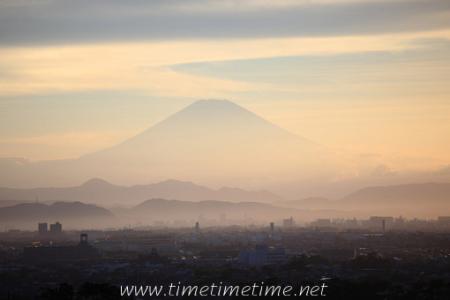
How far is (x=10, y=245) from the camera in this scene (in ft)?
392

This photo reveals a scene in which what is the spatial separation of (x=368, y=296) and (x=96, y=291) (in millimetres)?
12278

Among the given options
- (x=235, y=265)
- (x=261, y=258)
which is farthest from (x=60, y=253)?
(x=235, y=265)

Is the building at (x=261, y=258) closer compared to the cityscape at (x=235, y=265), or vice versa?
the cityscape at (x=235, y=265)

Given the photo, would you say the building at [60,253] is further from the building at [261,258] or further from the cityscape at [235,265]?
the building at [261,258]

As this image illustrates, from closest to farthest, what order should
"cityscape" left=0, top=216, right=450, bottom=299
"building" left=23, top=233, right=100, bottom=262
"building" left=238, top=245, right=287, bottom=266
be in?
"cityscape" left=0, top=216, right=450, bottom=299
"building" left=238, top=245, right=287, bottom=266
"building" left=23, top=233, right=100, bottom=262

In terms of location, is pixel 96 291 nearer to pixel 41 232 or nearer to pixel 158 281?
pixel 158 281

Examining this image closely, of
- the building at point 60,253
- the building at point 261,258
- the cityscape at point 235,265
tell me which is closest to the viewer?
the cityscape at point 235,265

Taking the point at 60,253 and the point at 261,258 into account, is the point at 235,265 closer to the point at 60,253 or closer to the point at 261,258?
the point at 261,258

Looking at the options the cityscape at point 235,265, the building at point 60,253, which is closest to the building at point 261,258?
the cityscape at point 235,265

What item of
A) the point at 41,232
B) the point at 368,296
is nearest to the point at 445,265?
the point at 368,296

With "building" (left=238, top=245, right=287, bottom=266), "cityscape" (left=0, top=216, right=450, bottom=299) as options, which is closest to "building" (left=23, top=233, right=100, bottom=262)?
"cityscape" (left=0, top=216, right=450, bottom=299)

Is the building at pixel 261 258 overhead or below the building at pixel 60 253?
below

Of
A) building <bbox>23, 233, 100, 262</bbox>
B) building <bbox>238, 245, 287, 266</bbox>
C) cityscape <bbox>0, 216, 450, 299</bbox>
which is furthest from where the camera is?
building <bbox>23, 233, 100, 262</bbox>

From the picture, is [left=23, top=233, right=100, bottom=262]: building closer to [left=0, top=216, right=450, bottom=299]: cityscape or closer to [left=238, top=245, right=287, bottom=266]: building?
[left=0, top=216, right=450, bottom=299]: cityscape
